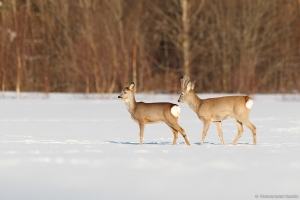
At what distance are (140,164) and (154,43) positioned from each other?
31.9 m

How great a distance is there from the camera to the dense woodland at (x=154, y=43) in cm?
3400

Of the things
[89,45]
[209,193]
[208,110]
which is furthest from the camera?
[89,45]

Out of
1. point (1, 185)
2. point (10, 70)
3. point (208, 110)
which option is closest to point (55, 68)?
point (10, 70)

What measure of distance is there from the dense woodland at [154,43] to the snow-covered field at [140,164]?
56.9 feet

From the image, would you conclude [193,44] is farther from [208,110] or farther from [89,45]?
[208,110]

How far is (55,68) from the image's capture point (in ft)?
130

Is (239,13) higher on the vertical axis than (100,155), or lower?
higher

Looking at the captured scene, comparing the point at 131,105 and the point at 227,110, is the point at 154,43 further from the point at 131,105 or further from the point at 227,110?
the point at 227,110

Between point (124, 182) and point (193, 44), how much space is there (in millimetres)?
31706

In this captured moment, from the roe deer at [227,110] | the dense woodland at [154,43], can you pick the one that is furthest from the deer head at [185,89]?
the dense woodland at [154,43]

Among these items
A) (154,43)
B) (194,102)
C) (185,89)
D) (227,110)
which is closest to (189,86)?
(185,89)

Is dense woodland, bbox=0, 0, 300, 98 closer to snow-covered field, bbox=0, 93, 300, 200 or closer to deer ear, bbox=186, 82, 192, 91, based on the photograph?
snow-covered field, bbox=0, 93, 300, 200

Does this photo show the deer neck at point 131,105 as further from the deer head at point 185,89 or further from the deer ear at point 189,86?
the deer ear at point 189,86

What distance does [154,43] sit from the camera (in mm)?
41344
